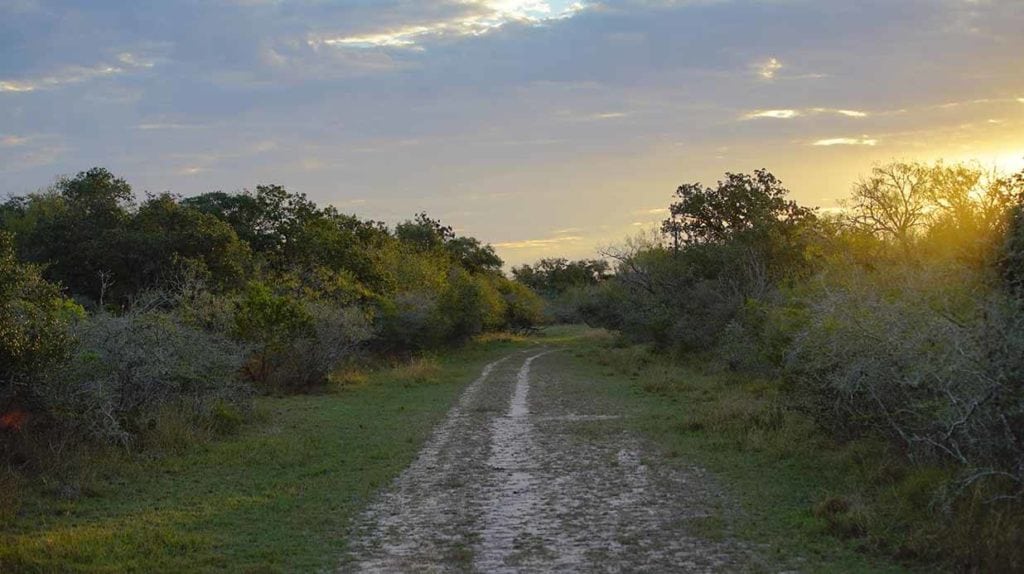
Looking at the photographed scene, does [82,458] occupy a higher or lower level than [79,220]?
lower

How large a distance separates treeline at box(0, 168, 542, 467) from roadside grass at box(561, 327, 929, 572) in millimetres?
8371

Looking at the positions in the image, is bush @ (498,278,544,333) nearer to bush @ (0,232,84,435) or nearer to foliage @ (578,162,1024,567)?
→ foliage @ (578,162,1024,567)

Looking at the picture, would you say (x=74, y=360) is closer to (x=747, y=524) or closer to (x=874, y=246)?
(x=747, y=524)

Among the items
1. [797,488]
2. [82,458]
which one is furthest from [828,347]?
[82,458]

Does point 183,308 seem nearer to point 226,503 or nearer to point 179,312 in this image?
point 179,312

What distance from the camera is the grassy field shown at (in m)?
7.96

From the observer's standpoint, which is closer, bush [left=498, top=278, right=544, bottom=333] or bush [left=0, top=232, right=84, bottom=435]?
bush [left=0, top=232, right=84, bottom=435]

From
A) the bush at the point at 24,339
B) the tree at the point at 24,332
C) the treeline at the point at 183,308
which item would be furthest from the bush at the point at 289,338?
the tree at the point at 24,332

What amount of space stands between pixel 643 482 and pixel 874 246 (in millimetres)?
13518

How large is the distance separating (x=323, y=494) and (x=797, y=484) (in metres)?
5.89

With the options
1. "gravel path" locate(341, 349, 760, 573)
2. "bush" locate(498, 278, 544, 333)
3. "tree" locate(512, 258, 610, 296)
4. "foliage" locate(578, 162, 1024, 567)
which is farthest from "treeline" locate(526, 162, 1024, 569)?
"tree" locate(512, 258, 610, 296)

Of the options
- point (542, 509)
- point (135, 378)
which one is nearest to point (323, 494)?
point (542, 509)

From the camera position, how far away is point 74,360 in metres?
12.9

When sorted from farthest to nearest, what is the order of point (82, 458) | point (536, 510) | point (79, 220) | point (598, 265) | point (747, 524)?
1. point (598, 265)
2. point (79, 220)
3. point (82, 458)
4. point (536, 510)
5. point (747, 524)
